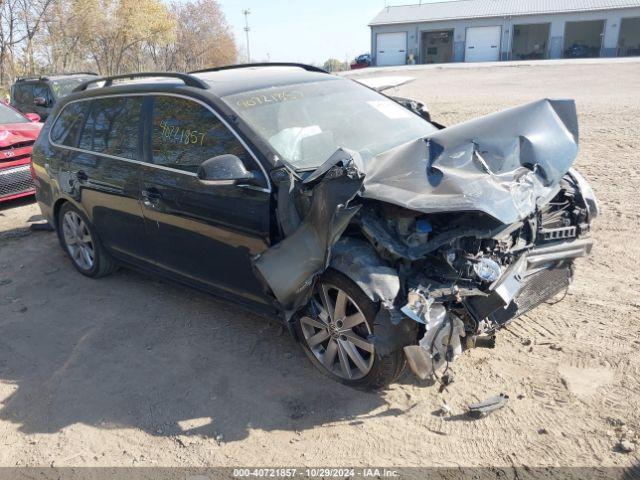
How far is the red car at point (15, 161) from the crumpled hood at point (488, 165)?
6.71 m

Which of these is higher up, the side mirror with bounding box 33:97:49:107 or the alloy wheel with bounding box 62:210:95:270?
the side mirror with bounding box 33:97:49:107

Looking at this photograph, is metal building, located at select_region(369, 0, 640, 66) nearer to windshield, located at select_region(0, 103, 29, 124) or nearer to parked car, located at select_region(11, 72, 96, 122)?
parked car, located at select_region(11, 72, 96, 122)

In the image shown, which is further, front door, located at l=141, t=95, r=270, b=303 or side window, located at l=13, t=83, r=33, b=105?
side window, located at l=13, t=83, r=33, b=105

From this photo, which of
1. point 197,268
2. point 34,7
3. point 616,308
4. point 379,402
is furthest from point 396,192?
point 34,7

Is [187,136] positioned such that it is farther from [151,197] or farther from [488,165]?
[488,165]

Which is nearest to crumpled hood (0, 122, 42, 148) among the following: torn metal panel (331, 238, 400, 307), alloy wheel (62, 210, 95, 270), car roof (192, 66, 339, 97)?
alloy wheel (62, 210, 95, 270)

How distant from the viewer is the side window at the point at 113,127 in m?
4.52

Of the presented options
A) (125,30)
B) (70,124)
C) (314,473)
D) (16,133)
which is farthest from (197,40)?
(314,473)

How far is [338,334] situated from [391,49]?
181 feet

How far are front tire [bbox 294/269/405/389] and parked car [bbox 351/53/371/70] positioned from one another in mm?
54245

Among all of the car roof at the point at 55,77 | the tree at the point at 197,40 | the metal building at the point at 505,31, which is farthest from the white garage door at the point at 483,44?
the car roof at the point at 55,77

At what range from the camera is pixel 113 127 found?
4.77m

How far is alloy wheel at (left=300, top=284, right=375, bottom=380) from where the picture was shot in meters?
3.30

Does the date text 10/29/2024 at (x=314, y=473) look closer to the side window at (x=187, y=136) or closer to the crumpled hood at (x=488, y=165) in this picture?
the crumpled hood at (x=488, y=165)
